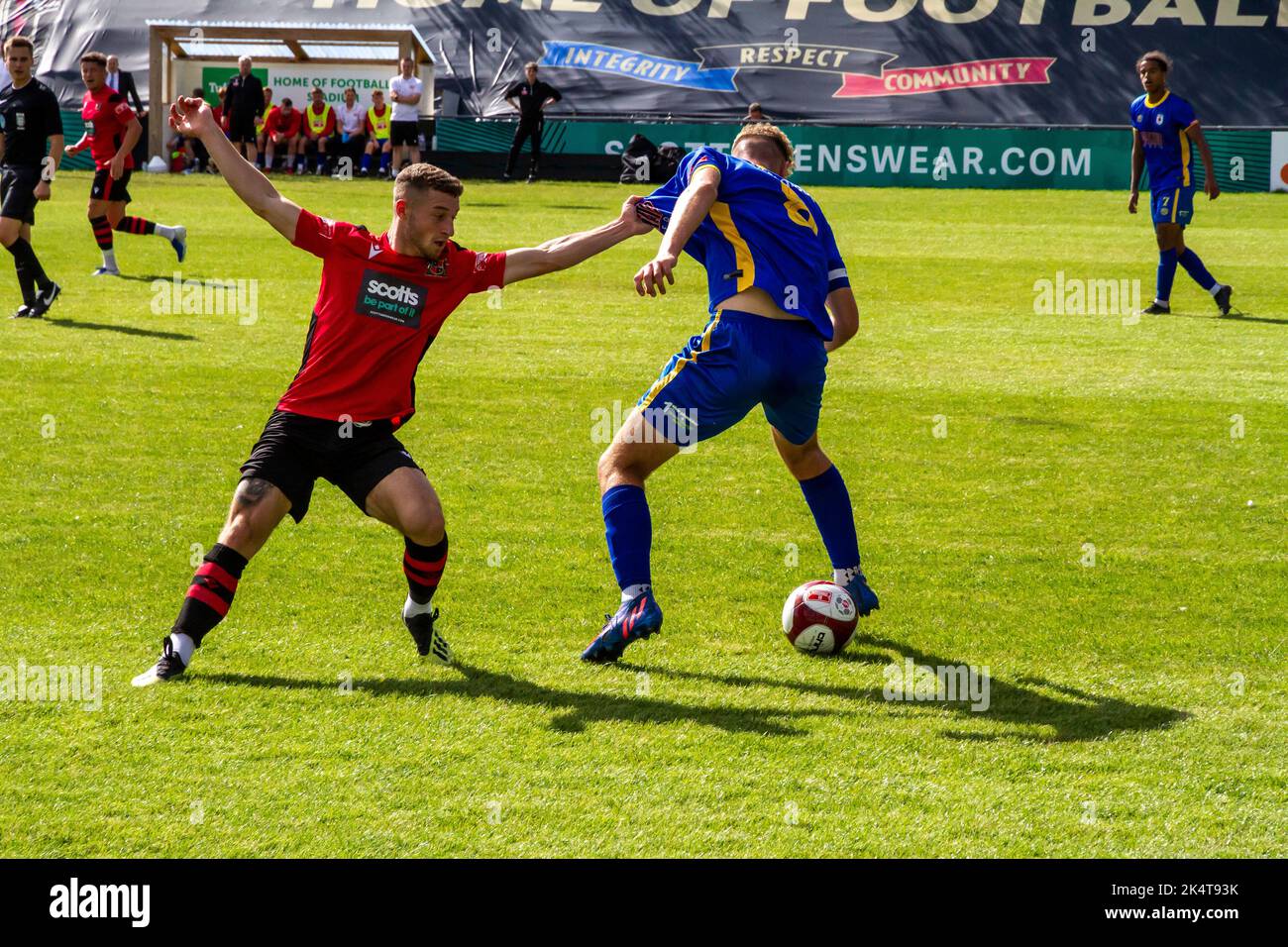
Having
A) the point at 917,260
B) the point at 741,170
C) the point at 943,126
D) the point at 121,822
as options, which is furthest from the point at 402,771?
the point at 943,126

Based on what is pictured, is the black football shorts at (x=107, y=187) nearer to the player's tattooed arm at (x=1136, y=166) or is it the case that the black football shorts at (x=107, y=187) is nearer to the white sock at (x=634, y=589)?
the player's tattooed arm at (x=1136, y=166)

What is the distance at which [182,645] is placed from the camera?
5.07 metres

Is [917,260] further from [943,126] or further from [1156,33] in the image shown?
[1156,33]

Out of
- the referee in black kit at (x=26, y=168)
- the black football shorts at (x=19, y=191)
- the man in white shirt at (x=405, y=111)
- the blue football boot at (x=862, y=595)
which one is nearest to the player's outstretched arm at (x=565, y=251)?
the blue football boot at (x=862, y=595)

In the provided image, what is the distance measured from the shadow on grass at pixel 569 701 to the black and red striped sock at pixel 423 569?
1.13 feet

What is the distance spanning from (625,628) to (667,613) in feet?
2.75

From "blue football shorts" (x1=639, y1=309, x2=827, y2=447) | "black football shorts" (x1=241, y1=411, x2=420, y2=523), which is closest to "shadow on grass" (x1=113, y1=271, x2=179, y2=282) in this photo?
"black football shorts" (x1=241, y1=411, x2=420, y2=523)

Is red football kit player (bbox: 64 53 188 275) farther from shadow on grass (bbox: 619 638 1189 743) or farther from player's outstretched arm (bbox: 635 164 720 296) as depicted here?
shadow on grass (bbox: 619 638 1189 743)

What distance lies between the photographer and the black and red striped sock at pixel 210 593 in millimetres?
5125

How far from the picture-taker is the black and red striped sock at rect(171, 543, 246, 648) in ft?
16.8

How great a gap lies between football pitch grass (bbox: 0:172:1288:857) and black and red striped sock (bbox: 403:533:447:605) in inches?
9.6

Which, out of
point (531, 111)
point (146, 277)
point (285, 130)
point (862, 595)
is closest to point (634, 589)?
point (862, 595)

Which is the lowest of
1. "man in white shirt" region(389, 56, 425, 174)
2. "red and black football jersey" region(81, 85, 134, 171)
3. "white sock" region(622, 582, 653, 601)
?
"white sock" region(622, 582, 653, 601)

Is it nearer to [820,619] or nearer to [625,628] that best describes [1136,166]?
[820,619]
